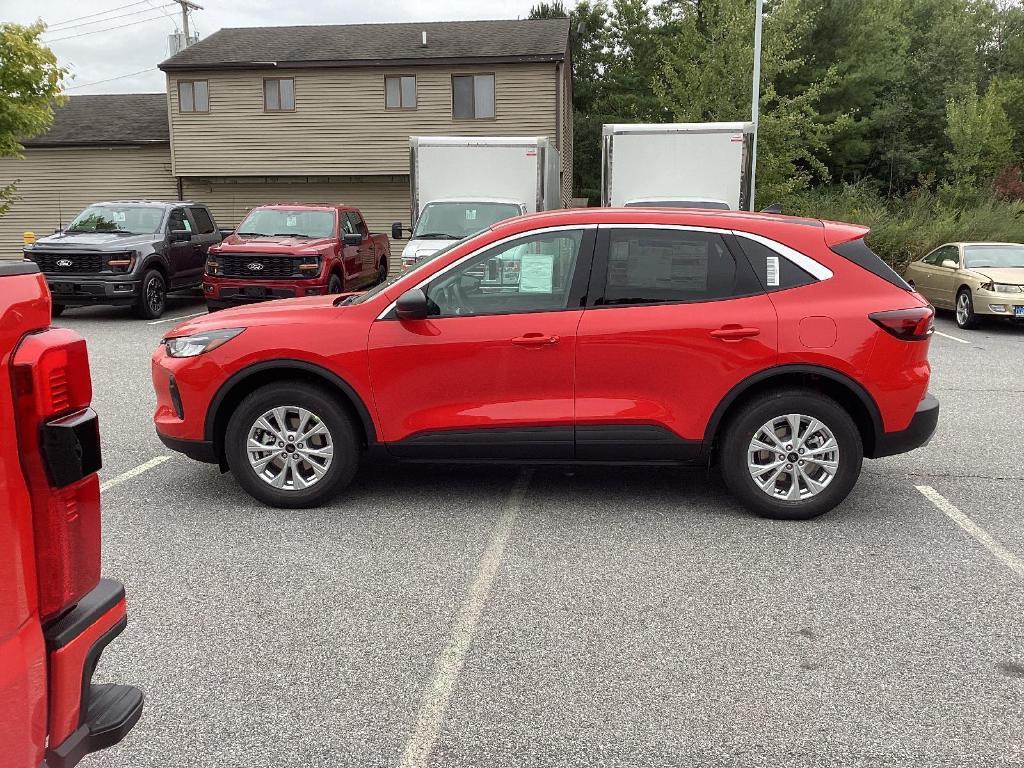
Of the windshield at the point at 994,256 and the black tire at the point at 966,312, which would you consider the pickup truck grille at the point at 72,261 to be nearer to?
the black tire at the point at 966,312

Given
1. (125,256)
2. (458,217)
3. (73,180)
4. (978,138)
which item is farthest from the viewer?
(978,138)

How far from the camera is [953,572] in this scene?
4465mm

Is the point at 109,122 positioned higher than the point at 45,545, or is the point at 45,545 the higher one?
the point at 109,122

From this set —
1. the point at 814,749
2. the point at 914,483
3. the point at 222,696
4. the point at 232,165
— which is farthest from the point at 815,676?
the point at 232,165

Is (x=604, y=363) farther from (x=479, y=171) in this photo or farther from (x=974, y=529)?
(x=479, y=171)

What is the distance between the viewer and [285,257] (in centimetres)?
1405

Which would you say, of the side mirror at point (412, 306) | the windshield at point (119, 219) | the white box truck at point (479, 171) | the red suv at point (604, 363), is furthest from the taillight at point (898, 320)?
the windshield at point (119, 219)

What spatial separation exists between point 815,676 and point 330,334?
10.4 feet

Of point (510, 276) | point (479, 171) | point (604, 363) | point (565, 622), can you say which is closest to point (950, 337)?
point (479, 171)

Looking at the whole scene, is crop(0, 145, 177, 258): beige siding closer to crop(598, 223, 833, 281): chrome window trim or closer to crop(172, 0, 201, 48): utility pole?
crop(172, 0, 201, 48): utility pole

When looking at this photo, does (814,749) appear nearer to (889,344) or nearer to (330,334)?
(889,344)

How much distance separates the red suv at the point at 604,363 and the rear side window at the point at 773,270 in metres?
0.01

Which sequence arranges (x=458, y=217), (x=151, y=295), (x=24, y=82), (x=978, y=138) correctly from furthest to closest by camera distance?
1. (x=978, y=138)
2. (x=24, y=82)
3. (x=151, y=295)
4. (x=458, y=217)

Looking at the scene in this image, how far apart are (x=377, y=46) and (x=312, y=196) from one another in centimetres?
538
